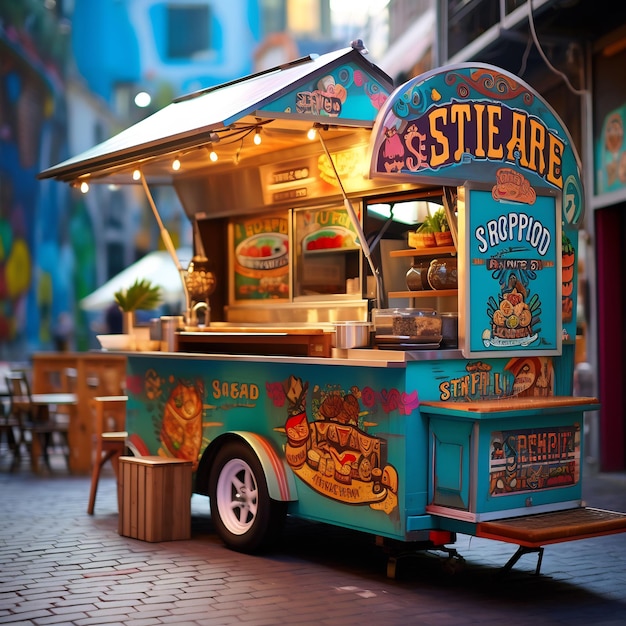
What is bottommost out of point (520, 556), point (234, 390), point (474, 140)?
point (520, 556)

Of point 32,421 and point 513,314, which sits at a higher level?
point 513,314

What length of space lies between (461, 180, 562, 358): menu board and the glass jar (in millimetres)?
366

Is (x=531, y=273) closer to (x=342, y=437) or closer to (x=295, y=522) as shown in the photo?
(x=342, y=437)

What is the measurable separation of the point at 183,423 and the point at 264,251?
74.9 inches

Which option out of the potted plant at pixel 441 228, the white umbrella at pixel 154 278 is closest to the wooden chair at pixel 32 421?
the white umbrella at pixel 154 278

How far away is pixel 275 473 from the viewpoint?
7.34 m

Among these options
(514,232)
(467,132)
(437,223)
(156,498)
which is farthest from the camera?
(156,498)

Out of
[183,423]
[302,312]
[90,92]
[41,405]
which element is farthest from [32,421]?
[90,92]

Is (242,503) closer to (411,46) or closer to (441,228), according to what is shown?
(441,228)

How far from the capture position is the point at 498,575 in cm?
670

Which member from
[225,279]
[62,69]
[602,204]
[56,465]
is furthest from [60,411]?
[62,69]

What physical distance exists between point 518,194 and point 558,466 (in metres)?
1.75

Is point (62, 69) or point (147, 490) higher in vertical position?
point (62, 69)

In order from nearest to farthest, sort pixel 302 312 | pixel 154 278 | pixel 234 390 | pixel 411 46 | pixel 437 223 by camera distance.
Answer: pixel 437 223, pixel 234 390, pixel 302 312, pixel 154 278, pixel 411 46
